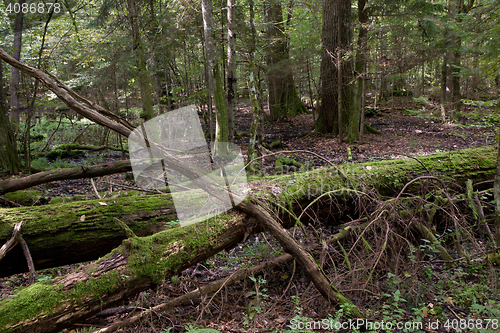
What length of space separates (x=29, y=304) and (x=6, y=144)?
6906 millimetres

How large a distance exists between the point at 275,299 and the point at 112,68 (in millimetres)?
10003

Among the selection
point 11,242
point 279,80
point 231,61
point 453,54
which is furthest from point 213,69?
point 453,54

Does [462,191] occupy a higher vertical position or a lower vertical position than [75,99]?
lower

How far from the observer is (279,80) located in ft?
44.3

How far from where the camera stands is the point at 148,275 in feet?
8.93

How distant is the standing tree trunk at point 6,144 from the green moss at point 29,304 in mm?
6701

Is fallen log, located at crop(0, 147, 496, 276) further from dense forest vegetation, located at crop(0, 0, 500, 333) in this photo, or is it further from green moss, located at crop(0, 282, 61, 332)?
green moss, located at crop(0, 282, 61, 332)

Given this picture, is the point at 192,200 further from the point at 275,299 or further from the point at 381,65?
the point at 381,65

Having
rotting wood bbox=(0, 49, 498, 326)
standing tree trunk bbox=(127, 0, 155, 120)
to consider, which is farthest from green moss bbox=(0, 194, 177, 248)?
standing tree trunk bbox=(127, 0, 155, 120)

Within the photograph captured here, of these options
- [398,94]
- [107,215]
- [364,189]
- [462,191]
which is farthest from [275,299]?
[398,94]

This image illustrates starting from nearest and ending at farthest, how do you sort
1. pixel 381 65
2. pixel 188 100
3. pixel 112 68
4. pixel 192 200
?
pixel 192 200 < pixel 381 65 < pixel 112 68 < pixel 188 100

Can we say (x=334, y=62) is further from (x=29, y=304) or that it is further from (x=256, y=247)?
(x=29, y=304)

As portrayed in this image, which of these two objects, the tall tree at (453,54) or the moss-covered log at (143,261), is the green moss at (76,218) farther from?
the tall tree at (453,54)

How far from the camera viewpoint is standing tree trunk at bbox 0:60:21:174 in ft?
23.0
